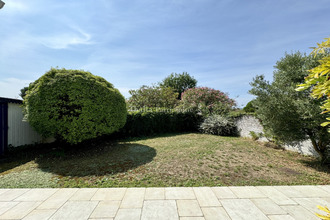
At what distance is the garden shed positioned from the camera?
6079 mm

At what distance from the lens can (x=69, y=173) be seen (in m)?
4.33

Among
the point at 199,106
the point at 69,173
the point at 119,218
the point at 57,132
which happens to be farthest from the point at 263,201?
the point at 199,106

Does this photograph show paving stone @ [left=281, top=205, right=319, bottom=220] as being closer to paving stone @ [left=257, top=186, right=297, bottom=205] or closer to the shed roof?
paving stone @ [left=257, top=186, right=297, bottom=205]

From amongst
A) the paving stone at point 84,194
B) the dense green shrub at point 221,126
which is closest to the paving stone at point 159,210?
the paving stone at point 84,194

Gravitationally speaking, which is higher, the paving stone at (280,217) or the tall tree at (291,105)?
the tall tree at (291,105)

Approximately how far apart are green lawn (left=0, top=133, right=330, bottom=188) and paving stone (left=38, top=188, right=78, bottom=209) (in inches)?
11.2

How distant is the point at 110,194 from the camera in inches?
126

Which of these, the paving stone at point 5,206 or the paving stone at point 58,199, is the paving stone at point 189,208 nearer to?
the paving stone at point 58,199

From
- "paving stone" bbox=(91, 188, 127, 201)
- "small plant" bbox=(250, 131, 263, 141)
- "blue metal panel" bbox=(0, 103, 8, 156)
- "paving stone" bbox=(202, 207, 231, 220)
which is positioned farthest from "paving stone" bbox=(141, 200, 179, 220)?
"small plant" bbox=(250, 131, 263, 141)

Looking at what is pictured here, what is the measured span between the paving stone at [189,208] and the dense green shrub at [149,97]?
11.7 metres

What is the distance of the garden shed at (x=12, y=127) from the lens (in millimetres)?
6079

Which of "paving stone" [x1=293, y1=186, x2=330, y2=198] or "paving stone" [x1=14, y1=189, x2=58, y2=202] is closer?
"paving stone" [x1=14, y1=189, x2=58, y2=202]

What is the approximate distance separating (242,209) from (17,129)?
862cm

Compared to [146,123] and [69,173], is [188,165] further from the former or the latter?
[146,123]
